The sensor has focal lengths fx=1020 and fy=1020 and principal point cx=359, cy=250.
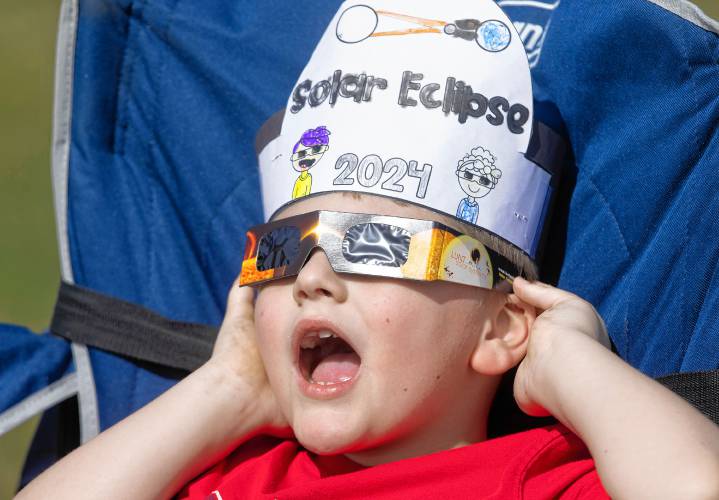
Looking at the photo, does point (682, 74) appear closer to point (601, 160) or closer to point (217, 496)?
point (601, 160)

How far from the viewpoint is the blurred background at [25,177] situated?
13.5 ft

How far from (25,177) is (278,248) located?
3.20 meters

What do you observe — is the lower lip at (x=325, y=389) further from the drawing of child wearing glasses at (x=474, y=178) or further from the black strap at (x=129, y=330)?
the black strap at (x=129, y=330)

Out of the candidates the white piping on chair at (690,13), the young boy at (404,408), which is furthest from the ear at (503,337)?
the white piping on chair at (690,13)

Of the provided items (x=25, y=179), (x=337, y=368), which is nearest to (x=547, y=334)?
(x=337, y=368)

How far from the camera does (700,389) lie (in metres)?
1.78

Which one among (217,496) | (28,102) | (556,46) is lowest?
(28,102)

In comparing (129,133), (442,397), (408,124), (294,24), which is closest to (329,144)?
(408,124)

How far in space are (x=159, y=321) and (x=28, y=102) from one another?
3.12 m

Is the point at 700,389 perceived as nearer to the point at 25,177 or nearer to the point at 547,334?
the point at 547,334

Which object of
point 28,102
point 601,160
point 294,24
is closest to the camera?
point 601,160

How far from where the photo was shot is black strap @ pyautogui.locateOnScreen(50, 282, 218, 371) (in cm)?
235

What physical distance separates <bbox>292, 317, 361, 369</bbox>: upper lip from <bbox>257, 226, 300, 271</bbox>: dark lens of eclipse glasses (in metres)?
0.13

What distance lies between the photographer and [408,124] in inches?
73.5
